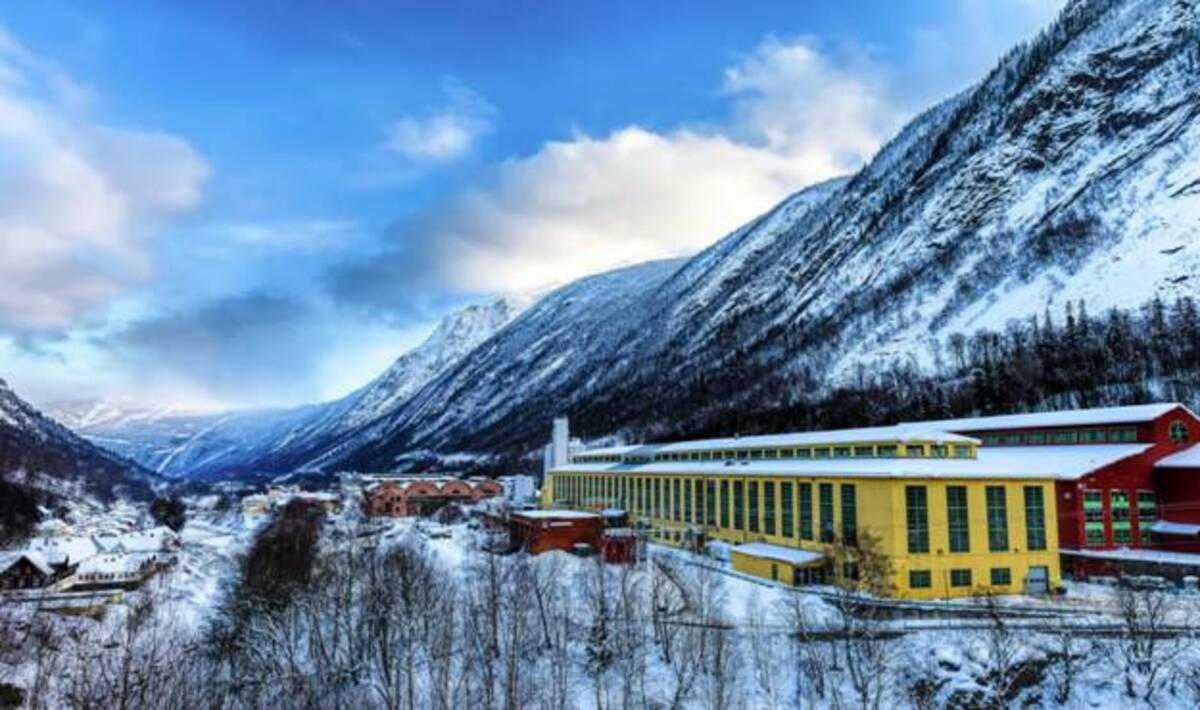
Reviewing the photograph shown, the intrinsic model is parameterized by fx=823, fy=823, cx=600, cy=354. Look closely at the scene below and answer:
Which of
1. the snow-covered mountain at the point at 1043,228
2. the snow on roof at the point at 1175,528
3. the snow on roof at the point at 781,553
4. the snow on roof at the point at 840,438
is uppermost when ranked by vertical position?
the snow-covered mountain at the point at 1043,228

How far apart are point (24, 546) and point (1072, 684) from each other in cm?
10650

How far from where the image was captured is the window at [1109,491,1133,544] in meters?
57.0

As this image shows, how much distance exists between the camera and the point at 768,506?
201 ft

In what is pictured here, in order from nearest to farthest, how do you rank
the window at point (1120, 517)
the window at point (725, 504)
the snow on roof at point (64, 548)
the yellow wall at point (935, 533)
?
the yellow wall at point (935, 533) → the window at point (1120, 517) → the window at point (725, 504) → the snow on roof at point (64, 548)

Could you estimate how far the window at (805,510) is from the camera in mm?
55312

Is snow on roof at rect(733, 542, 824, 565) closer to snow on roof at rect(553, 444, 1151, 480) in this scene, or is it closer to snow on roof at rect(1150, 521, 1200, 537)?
snow on roof at rect(553, 444, 1151, 480)

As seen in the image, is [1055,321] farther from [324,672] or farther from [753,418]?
[324,672]

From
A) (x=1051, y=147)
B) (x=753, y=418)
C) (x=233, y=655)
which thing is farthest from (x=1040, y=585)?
(x=1051, y=147)

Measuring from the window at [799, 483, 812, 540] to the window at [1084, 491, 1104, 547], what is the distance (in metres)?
18.9

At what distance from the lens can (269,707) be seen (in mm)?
35438

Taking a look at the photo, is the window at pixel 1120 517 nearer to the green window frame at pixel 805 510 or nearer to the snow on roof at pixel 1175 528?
the snow on roof at pixel 1175 528

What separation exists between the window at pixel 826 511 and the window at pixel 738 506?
12.0 m

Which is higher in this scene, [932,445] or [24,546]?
[932,445]

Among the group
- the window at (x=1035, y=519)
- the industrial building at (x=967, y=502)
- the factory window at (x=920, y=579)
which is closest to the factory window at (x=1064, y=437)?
the industrial building at (x=967, y=502)
